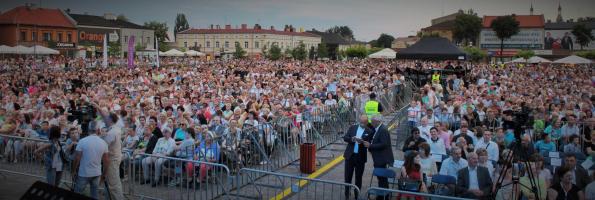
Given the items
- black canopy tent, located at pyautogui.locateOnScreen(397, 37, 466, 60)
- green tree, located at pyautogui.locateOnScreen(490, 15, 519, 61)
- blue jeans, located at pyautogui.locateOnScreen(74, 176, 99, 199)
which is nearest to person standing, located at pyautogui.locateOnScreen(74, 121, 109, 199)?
blue jeans, located at pyautogui.locateOnScreen(74, 176, 99, 199)

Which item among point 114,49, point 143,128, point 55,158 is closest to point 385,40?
point 114,49

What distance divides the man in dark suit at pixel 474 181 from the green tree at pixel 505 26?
96878 millimetres

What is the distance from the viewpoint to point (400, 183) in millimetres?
8242

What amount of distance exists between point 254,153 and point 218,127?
51.6 inches

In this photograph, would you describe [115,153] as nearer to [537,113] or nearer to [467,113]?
[467,113]

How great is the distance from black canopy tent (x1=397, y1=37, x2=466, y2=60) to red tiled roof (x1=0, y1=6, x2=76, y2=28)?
5573cm

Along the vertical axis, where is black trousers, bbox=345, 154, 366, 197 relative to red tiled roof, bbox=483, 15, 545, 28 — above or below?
below

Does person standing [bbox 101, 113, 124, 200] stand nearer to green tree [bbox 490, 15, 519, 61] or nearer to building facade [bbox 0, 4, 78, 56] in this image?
building facade [bbox 0, 4, 78, 56]

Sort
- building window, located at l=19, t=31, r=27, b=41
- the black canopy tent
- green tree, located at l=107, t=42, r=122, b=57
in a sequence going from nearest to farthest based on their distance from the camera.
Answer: the black canopy tent, building window, located at l=19, t=31, r=27, b=41, green tree, located at l=107, t=42, r=122, b=57

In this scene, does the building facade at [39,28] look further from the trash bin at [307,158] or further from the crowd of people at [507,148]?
the crowd of people at [507,148]

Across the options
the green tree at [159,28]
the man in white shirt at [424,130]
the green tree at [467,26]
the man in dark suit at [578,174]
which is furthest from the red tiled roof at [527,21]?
the man in dark suit at [578,174]

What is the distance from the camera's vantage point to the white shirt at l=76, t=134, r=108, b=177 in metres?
7.61

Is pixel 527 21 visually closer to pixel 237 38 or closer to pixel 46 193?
pixel 237 38

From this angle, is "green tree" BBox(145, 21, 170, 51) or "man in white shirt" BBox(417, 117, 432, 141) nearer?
"man in white shirt" BBox(417, 117, 432, 141)
